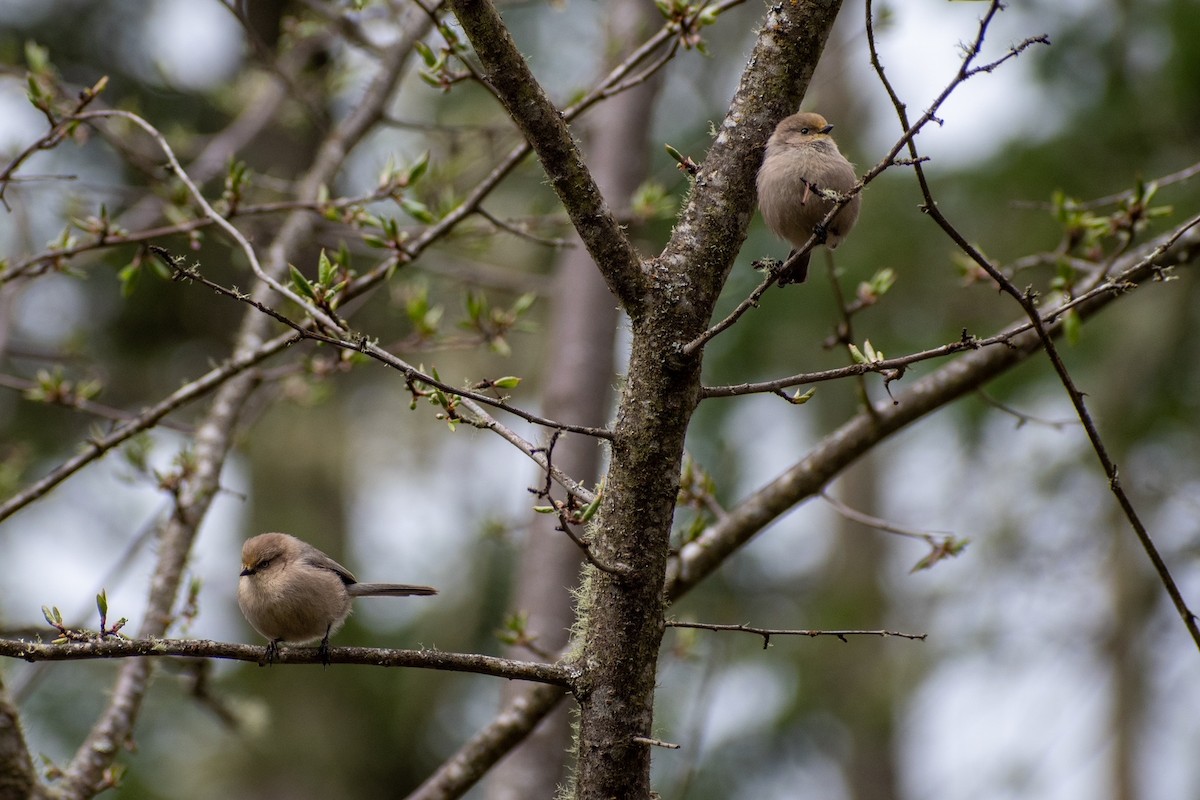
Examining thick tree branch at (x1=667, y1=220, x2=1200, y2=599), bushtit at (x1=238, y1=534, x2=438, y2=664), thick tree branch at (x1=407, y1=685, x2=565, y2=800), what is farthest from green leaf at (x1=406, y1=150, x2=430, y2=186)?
thick tree branch at (x1=407, y1=685, x2=565, y2=800)

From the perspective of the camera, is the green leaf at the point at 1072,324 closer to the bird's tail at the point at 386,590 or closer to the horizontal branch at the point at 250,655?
the horizontal branch at the point at 250,655

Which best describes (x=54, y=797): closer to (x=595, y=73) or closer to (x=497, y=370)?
(x=595, y=73)

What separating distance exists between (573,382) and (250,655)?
356cm

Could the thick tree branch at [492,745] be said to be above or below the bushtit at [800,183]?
below

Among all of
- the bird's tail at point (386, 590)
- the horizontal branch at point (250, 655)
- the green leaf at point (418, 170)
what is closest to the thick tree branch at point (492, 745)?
the bird's tail at point (386, 590)

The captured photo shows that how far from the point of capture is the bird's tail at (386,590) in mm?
3207

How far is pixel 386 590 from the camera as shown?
343cm

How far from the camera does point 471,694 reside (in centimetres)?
823

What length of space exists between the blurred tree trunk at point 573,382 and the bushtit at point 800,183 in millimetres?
2000

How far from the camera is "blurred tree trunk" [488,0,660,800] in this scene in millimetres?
5012

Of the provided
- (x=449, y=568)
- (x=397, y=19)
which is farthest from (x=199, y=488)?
(x=449, y=568)

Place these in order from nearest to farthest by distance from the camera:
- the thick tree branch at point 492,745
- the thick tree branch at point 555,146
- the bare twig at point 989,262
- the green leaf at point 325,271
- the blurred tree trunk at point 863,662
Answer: the bare twig at point 989,262 → the thick tree branch at point 555,146 → the green leaf at point 325,271 → the thick tree branch at point 492,745 → the blurred tree trunk at point 863,662

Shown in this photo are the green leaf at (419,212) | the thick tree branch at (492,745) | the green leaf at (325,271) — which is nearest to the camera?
the green leaf at (325,271)

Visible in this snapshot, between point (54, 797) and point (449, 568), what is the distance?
5.05m
